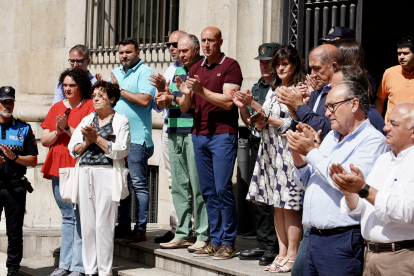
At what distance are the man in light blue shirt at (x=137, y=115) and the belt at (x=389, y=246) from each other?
3653 millimetres

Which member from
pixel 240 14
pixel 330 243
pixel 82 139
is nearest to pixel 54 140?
pixel 82 139

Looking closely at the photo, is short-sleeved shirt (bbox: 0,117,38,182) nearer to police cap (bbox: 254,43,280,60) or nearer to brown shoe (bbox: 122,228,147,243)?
brown shoe (bbox: 122,228,147,243)

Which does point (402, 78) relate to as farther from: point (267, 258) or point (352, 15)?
point (267, 258)

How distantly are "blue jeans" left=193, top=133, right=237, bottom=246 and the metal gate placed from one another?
1839 millimetres

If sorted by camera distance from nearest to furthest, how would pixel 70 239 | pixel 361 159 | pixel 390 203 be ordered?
1. pixel 390 203
2. pixel 361 159
3. pixel 70 239

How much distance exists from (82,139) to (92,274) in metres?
1.35

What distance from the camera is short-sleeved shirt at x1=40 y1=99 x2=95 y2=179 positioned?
6.32m

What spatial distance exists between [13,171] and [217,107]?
7.95 ft

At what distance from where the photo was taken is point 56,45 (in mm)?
10664

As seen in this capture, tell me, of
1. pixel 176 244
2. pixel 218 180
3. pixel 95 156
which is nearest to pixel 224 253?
pixel 218 180

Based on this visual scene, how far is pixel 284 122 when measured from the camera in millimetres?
5227

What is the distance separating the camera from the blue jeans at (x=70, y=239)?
6.16 m

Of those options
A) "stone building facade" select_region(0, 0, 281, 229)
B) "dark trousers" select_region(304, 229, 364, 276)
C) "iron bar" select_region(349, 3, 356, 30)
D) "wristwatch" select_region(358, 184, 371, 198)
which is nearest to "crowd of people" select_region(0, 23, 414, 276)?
"dark trousers" select_region(304, 229, 364, 276)

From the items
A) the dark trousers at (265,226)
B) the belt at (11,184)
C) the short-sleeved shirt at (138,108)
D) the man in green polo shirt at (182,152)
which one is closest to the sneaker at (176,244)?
the man in green polo shirt at (182,152)
